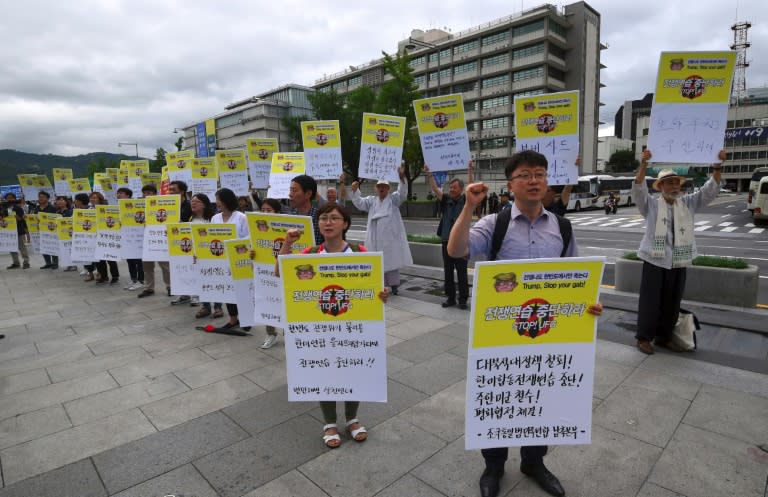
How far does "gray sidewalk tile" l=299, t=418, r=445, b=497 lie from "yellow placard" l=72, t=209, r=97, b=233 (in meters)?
8.64

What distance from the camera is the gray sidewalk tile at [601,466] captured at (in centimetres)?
258

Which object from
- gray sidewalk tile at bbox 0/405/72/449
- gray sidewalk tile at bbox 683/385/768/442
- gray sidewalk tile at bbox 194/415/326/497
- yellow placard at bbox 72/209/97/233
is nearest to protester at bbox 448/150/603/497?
gray sidewalk tile at bbox 194/415/326/497

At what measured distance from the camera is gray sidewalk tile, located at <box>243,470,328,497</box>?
2.59m

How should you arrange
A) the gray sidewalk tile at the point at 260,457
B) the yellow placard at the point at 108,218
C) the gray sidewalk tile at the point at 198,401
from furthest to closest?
the yellow placard at the point at 108,218 → the gray sidewalk tile at the point at 198,401 → the gray sidewalk tile at the point at 260,457

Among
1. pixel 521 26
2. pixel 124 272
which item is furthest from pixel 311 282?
pixel 521 26

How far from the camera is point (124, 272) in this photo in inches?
431

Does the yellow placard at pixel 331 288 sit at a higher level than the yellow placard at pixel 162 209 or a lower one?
lower

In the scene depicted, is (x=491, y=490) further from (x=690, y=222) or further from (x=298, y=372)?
(x=690, y=222)

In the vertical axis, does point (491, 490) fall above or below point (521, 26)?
below

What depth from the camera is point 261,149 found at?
9.23 m

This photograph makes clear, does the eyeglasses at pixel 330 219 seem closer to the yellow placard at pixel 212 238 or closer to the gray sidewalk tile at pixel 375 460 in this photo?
the gray sidewalk tile at pixel 375 460

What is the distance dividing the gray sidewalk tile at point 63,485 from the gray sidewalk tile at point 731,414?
4.26 metres

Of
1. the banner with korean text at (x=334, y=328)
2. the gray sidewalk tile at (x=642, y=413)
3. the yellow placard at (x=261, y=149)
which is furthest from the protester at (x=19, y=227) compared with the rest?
the gray sidewalk tile at (x=642, y=413)

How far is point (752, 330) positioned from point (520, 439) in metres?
4.63
